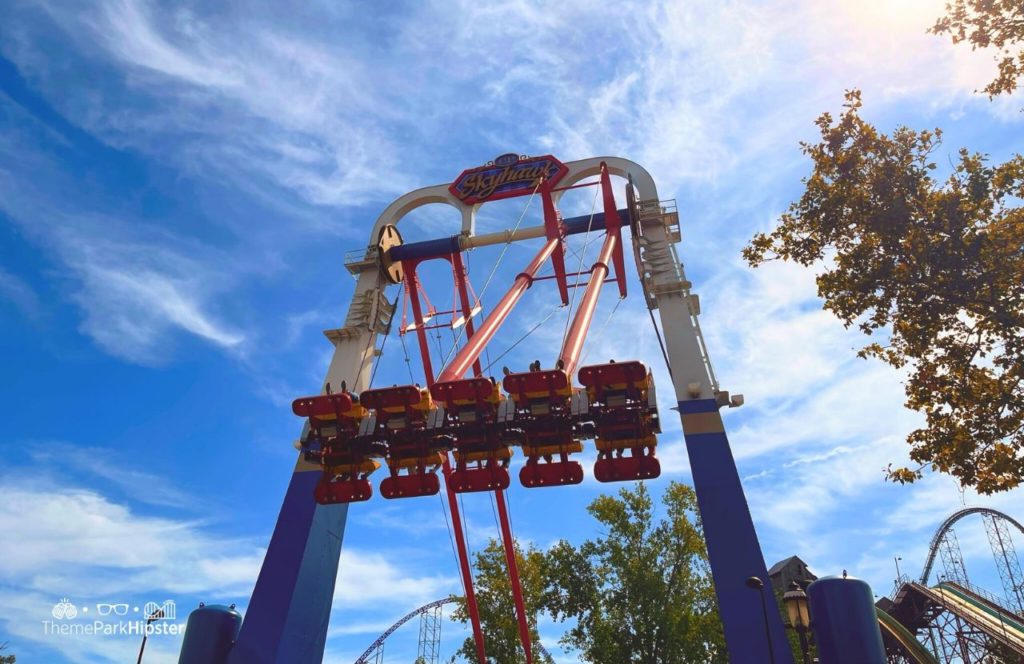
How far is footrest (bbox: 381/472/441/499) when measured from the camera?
13688 millimetres

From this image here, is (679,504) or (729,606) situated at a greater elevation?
(679,504)

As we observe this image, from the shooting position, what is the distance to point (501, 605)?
3212 centimetres

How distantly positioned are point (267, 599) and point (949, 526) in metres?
49.5

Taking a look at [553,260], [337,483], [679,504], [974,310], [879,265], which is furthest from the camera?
[679,504]

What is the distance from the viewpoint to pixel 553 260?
22000 millimetres

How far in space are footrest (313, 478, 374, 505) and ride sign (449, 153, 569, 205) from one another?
1127 cm

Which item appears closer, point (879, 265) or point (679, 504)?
point (879, 265)

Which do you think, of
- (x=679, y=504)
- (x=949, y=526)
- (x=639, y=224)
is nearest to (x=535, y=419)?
(x=639, y=224)

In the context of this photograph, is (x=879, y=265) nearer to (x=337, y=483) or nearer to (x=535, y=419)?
(x=535, y=419)

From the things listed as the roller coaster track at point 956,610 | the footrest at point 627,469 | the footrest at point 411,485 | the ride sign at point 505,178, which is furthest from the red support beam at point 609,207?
the roller coaster track at point 956,610

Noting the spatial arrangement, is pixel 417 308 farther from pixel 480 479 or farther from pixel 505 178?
pixel 480 479

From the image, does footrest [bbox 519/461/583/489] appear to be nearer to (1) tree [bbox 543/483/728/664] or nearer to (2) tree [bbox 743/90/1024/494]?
(2) tree [bbox 743/90/1024/494]

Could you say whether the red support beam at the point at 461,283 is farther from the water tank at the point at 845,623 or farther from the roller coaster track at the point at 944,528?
the roller coaster track at the point at 944,528

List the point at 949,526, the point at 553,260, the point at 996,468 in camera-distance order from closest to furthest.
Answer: the point at 996,468
the point at 553,260
the point at 949,526
